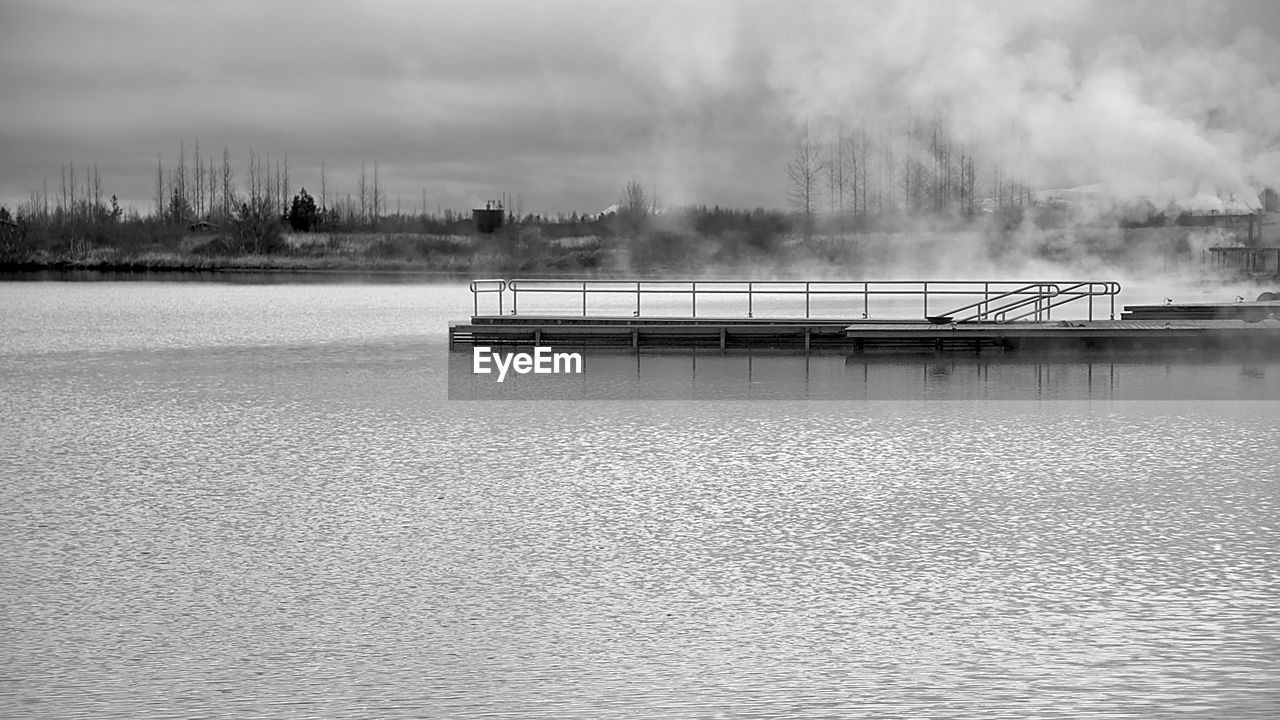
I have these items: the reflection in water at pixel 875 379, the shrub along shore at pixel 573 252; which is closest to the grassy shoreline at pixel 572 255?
the shrub along shore at pixel 573 252

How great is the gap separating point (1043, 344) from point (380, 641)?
1974 cm

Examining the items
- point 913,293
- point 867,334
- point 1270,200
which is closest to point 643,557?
point 867,334

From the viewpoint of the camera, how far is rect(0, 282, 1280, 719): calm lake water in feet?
21.2

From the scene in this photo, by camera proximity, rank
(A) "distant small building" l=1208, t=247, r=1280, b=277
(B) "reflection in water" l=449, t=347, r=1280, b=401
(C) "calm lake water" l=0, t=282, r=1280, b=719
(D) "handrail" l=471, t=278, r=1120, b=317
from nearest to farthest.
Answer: (C) "calm lake water" l=0, t=282, r=1280, b=719, (B) "reflection in water" l=449, t=347, r=1280, b=401, (D) "handrail" l=471, t=278, r=1120, b=317, (A) "distant small building" l=1208, t=247, r=1280, b=277

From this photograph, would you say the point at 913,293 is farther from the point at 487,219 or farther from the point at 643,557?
the point at 487,219

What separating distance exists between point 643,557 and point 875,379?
11.6 metres

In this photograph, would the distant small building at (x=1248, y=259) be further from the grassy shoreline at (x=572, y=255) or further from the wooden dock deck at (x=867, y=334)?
the wooden dock deck at (x=867, y=334)

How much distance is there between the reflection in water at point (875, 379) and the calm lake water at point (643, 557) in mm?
584

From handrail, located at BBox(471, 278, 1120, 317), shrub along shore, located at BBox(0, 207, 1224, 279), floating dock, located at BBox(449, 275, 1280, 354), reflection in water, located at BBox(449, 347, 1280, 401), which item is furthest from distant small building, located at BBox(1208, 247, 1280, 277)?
reflection in water, located at BBox(449, 347, 1280, 401)

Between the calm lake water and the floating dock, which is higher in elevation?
the floating dock

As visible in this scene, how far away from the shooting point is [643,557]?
29.3 feet

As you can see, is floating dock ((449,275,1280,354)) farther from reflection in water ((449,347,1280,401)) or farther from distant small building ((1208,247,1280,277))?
distant small building ((1208,247,1280,277))

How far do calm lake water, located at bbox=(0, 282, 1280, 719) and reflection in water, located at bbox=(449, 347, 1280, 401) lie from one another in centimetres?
58

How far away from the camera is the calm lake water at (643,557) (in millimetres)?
6457
